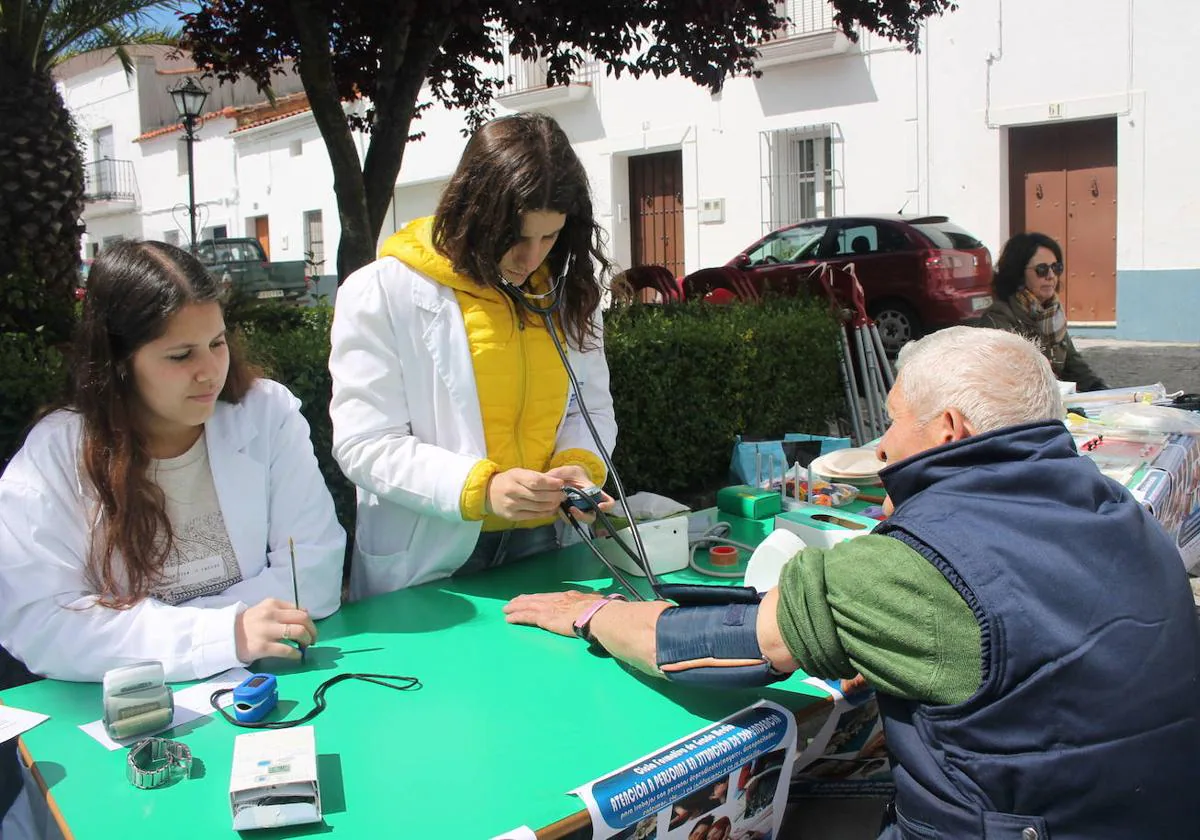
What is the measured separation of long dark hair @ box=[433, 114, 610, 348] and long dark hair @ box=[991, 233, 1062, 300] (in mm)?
2986

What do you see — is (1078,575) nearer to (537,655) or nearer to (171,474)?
(537,655)

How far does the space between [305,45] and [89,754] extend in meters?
5.08

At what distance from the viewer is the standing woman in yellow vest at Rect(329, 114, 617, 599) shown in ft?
6.44

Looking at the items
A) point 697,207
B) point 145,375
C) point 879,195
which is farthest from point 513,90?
point 145,375

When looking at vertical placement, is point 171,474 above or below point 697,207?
below

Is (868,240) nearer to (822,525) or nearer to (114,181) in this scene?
(822,525)

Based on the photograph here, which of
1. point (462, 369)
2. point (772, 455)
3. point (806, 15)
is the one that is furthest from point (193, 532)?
point (806, 15)

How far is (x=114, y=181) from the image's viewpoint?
90.8 ft

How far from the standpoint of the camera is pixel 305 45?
5.75 meters

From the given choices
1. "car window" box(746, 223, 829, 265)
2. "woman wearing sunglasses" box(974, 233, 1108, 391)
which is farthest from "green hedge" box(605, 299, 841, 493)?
"car window" box(746, 223, 829, 265)

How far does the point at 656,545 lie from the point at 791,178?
12.9 m

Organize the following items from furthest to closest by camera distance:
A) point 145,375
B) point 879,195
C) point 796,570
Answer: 1. point 879,195
2. point 145,375
3. point 796,570

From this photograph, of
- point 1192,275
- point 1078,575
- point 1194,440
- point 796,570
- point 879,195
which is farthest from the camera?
point 879,195

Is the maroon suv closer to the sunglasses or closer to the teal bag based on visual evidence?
the sunglasses
